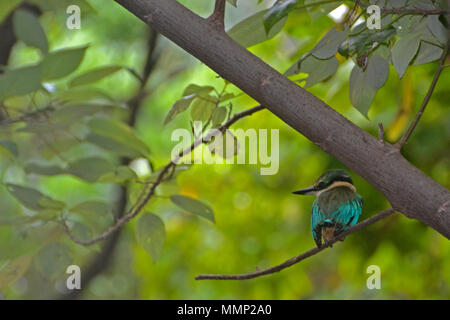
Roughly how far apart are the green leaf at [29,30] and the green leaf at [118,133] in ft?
0.41

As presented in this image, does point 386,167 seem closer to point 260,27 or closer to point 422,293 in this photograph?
point 260,27

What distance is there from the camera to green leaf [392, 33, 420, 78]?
470 millimetres

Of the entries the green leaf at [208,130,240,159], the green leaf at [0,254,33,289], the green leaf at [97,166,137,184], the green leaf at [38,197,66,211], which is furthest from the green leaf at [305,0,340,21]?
the green leaf at [0,254,33,289]

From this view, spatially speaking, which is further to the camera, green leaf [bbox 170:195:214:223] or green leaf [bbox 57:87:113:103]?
green leaf [bbox 57:87:113:103]

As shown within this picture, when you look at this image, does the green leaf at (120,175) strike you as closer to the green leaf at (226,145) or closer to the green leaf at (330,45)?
the green leaf at (226,145)

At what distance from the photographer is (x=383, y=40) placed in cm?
45

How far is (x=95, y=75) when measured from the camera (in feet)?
2.48

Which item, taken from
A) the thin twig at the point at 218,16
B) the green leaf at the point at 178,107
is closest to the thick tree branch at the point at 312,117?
the thin twig at the point at 218,16

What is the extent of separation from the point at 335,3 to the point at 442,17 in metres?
0.14

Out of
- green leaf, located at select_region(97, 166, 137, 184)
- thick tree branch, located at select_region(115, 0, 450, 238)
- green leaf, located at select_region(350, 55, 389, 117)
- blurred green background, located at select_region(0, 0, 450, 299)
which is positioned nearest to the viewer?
thick tree branch, located at select_region(115, 0, 450, 238)

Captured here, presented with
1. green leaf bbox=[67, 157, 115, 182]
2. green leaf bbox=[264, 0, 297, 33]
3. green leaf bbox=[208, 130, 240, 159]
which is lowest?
green leaf bbox=[208, 130, 240, 159]

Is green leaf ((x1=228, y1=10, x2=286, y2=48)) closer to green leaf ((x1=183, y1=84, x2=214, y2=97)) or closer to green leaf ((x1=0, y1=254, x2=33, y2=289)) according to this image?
green leaf ((x1=183, y1=84, x2=214, y2=97))

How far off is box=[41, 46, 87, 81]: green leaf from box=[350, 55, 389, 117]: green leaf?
0.36m
